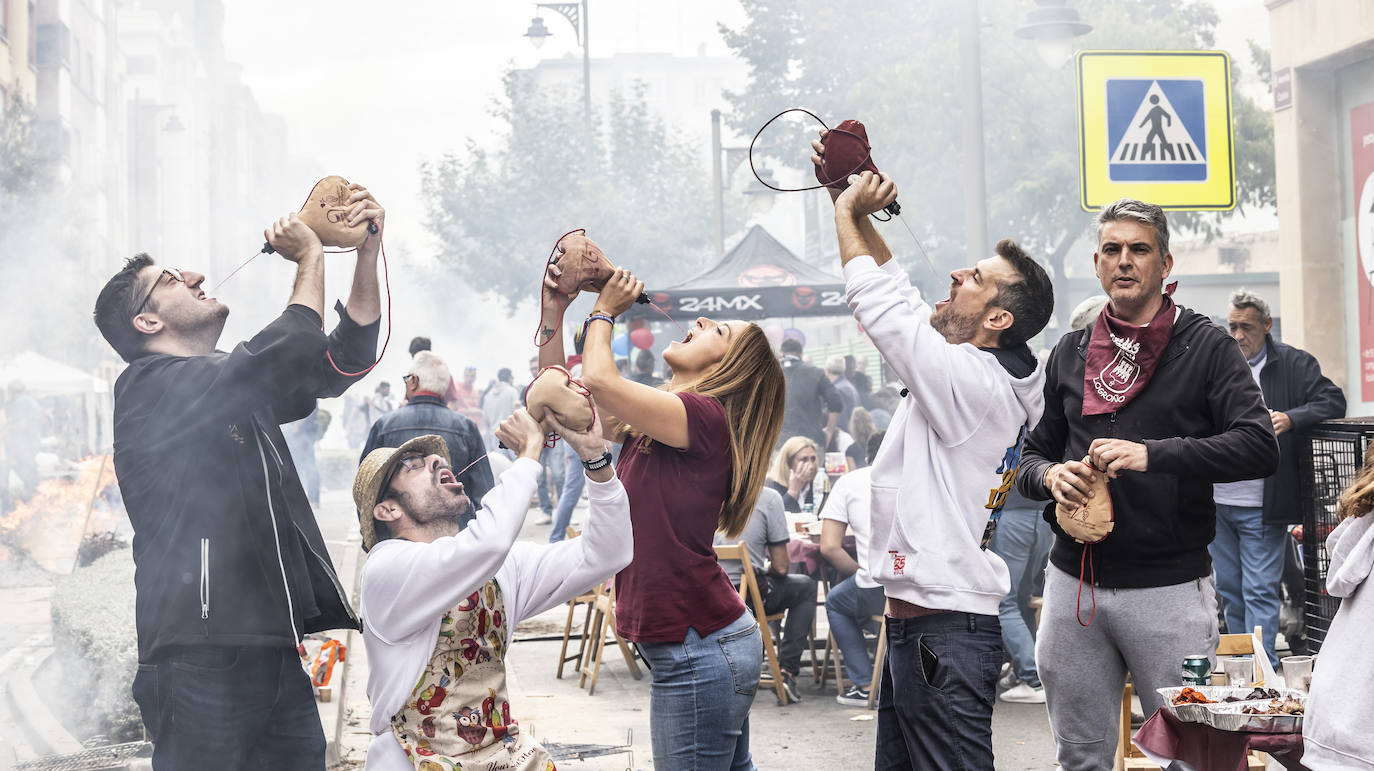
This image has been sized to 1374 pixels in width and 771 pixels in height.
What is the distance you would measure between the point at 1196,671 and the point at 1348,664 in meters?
0.35

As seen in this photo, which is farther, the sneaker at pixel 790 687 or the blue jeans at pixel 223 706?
the sneaker at pixel 790 687

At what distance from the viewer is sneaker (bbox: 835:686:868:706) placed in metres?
6.92

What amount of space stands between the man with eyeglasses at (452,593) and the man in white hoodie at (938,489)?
2.33 ft

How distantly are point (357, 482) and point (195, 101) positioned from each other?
19708 mm

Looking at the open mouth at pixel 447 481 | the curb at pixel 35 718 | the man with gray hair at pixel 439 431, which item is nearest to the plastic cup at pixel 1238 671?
the open mouth at pixel 447 481

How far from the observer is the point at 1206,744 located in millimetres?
3062

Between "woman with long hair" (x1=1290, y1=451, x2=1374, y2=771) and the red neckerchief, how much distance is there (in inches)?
22.7

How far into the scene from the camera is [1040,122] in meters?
26.8

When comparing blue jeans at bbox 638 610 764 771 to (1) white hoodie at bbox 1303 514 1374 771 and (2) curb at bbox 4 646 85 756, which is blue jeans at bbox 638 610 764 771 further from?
(2) curb at bbox 4 646 85 756

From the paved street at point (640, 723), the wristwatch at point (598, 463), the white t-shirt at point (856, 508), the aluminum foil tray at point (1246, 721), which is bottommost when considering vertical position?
the paved street at point (640, 723)

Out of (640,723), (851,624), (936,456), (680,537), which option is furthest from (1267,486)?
(680,537)

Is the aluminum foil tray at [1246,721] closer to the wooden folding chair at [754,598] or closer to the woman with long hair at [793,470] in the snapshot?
the wooden folding chair at [754,598]

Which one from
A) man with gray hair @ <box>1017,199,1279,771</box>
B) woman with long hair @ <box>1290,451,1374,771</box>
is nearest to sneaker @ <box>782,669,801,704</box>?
man with gray hair @ <box>1017,199,1279,771</box>

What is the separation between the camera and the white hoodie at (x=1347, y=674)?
112 inches
